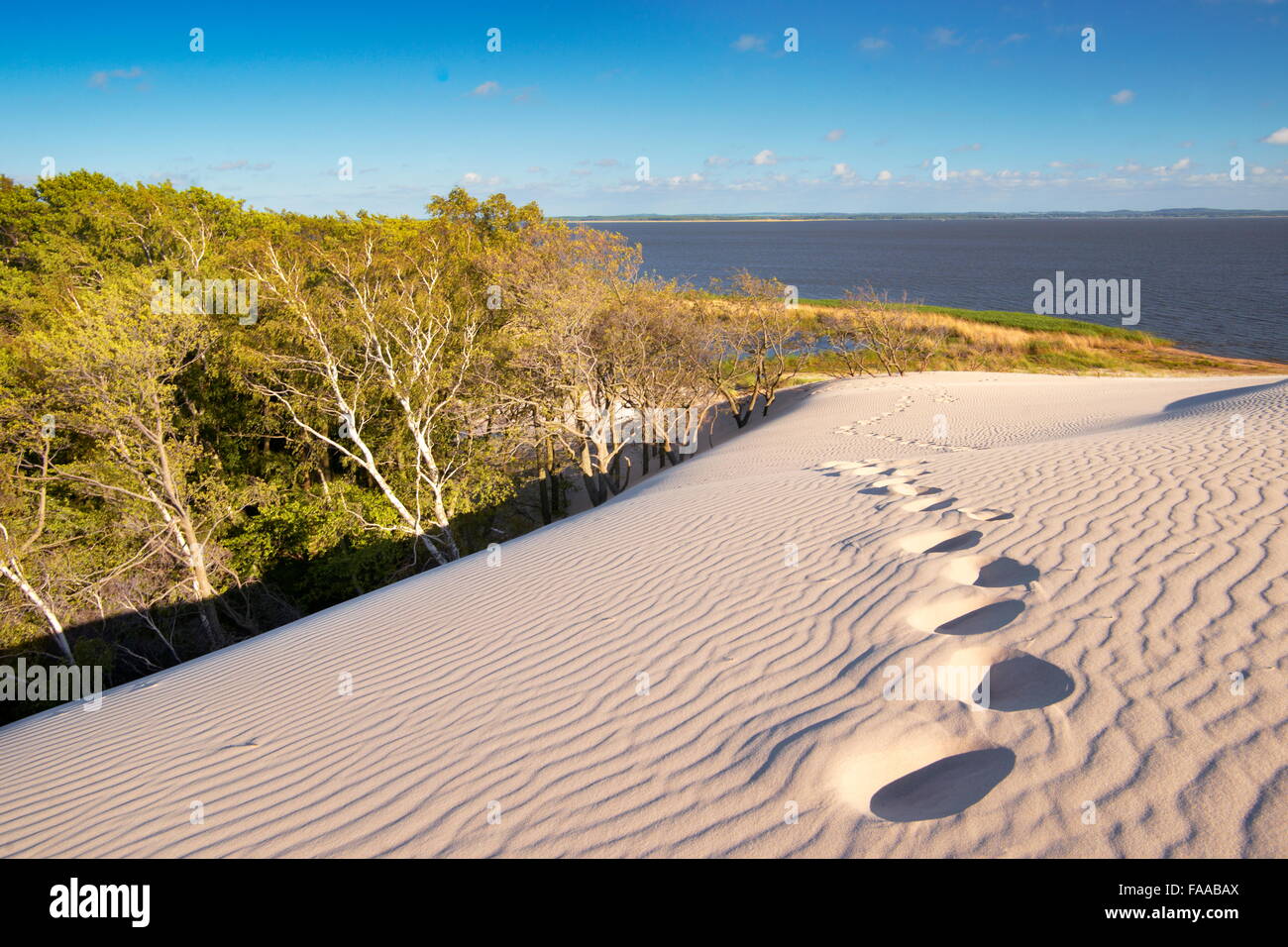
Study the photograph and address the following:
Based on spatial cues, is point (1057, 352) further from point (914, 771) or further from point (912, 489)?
point (914, 771)

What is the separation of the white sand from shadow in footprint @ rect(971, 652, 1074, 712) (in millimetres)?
18

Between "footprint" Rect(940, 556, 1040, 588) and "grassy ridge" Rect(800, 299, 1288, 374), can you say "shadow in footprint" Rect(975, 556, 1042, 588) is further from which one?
"grassy ridge" Rect(800, 299, 1288, 374)

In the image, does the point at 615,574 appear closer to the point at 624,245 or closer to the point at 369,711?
the point at 369,711

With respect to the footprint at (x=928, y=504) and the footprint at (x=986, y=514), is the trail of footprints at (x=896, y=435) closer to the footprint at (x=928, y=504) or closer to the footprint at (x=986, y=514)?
the footprint at (x=928, y=504)

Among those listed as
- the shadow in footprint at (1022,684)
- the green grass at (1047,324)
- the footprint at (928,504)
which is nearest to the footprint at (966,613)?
the shadow in footprint at (1022,684)

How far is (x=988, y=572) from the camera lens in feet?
16.0

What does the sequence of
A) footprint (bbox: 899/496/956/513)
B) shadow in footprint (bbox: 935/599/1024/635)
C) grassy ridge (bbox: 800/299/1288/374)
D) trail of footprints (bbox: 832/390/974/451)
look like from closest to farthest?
shadow in footprint (bbox: 935/599/1024/635)
footprint (bbox: 899/496/956/513)
trail of footprints (bbox: 832/390/974/451)
grassy ridge (bbox: 800/299/1288/374)

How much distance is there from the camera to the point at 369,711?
428 centimetres

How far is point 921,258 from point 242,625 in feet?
383

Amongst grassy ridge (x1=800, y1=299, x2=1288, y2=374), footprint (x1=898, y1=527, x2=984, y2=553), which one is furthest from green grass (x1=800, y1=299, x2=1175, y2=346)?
footprint (x1=898, y1=527, x2=984, y2=553)

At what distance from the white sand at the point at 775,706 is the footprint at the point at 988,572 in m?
0.02

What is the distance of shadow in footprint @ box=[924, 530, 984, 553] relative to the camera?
17.9 feet

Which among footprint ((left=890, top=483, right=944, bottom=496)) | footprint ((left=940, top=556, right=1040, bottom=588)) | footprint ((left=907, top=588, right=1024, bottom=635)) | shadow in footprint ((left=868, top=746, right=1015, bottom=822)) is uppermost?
footprint ((left=890, top=483, right=944, bottom=496))
